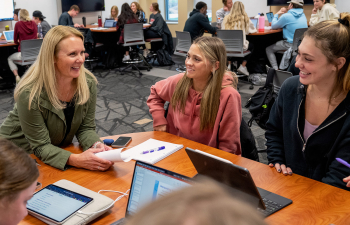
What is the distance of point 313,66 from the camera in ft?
5.52

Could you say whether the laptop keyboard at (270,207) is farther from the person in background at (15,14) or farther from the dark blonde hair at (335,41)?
the person in background at (15,14)

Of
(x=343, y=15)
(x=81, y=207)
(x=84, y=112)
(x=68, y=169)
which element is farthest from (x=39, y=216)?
(x=343, y=15)

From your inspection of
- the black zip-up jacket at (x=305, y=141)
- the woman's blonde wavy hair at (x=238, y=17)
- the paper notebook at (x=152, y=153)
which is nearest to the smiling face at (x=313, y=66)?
the black zip-up jacket at (x=305, y=141)

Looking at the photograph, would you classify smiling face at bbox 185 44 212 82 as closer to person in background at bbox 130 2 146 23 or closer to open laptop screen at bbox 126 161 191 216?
open laptop screen at bbox 126 161 191 216

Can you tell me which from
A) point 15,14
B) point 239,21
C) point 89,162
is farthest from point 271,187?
point 15,14

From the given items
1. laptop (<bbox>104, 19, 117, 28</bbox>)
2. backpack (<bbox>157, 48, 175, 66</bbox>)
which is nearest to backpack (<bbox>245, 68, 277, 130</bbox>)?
backpack (<bbox>157, 48, 175, 66</bbox>)

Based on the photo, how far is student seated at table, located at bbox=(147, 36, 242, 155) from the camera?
2109 mm

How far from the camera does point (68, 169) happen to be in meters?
1.78

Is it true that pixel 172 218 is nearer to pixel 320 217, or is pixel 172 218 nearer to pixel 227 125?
pixel 320 217

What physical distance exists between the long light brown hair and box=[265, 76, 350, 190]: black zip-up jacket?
0.36 m

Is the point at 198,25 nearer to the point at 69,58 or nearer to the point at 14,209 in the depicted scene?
the point at 69,58

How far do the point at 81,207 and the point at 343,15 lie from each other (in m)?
1.50

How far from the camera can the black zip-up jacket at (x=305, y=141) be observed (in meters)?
1.65

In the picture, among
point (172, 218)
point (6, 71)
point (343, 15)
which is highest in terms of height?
point (343, 15)
